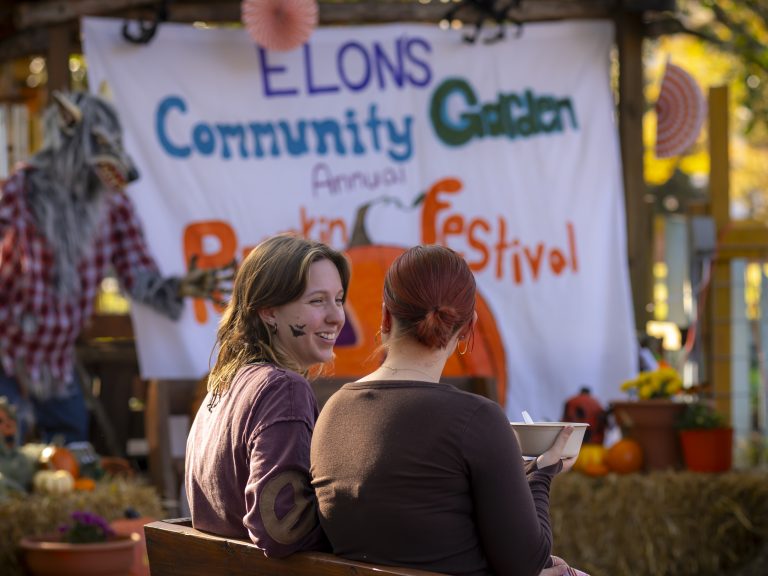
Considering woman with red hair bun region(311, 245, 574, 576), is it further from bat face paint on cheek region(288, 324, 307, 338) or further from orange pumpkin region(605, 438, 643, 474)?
orange pumpkin region(605, 438, 643, 474)

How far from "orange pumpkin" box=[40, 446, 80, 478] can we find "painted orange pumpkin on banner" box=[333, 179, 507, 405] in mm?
1426

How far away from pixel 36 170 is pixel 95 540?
6.04 ft

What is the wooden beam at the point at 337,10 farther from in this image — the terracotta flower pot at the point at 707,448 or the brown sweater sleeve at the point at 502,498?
the brown sweater sleeve at the point at 502,498

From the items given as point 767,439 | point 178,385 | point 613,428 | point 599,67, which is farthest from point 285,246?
point 767,439

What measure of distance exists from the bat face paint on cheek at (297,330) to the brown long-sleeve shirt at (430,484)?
0.32 metres

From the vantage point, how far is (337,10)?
6176 mm

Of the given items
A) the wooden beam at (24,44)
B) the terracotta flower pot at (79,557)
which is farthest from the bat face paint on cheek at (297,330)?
the wooden beam at (24,44)

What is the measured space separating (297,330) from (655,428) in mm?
3370

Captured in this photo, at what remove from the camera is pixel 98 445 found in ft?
20.6

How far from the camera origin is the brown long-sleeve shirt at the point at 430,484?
6.91 ft

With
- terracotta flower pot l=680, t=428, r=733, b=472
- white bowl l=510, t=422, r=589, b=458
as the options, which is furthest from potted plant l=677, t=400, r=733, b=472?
white bowl l=510, t=422, r=589, b=458

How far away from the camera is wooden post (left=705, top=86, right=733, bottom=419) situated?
6.27 meters

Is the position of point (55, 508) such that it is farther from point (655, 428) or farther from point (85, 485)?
point (655, 428)

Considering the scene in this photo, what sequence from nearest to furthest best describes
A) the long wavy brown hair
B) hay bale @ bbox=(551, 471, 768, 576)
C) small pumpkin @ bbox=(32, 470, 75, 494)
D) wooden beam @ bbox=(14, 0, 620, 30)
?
the long wavy brown hair
small pumpkin @ bbox=(32, 470, 75, 494)
hay bale @ bbox=(551, 471, 768, 576)
wooden beam @ bbox=(14, 0, 620, 30)
